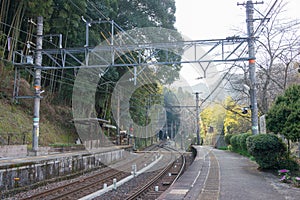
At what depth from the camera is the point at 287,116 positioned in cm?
864

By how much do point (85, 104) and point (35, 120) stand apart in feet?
34.7

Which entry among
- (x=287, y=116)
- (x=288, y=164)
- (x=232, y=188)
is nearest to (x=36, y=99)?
(x=232, y=188)

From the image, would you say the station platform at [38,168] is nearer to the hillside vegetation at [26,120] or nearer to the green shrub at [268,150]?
the hillside vegetation at [26,120]

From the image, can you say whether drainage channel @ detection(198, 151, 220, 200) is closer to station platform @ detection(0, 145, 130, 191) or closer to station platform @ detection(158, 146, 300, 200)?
station platform @ detection(158, 146, 300, 200)

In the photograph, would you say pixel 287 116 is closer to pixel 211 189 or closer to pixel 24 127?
pixel 211 189

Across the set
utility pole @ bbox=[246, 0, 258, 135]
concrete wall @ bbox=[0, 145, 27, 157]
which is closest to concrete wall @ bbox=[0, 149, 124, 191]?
concrete wall @ bbox=[0, 145, 27, 157]

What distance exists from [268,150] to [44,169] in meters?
8.34

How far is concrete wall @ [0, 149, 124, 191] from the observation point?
30.4 ft

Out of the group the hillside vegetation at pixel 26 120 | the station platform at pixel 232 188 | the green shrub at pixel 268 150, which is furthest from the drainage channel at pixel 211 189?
the hillside vegetation at pixel 26 120

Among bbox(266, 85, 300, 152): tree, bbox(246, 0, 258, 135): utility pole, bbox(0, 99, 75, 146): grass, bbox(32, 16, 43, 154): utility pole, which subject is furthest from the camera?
bbox(0, 99, 75, 146): grass

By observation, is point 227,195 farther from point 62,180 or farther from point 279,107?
point 62,180

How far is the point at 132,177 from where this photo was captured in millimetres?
13172

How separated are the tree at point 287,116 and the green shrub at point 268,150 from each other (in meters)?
0.41

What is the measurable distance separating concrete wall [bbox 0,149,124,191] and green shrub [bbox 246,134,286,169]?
7.83 metres
